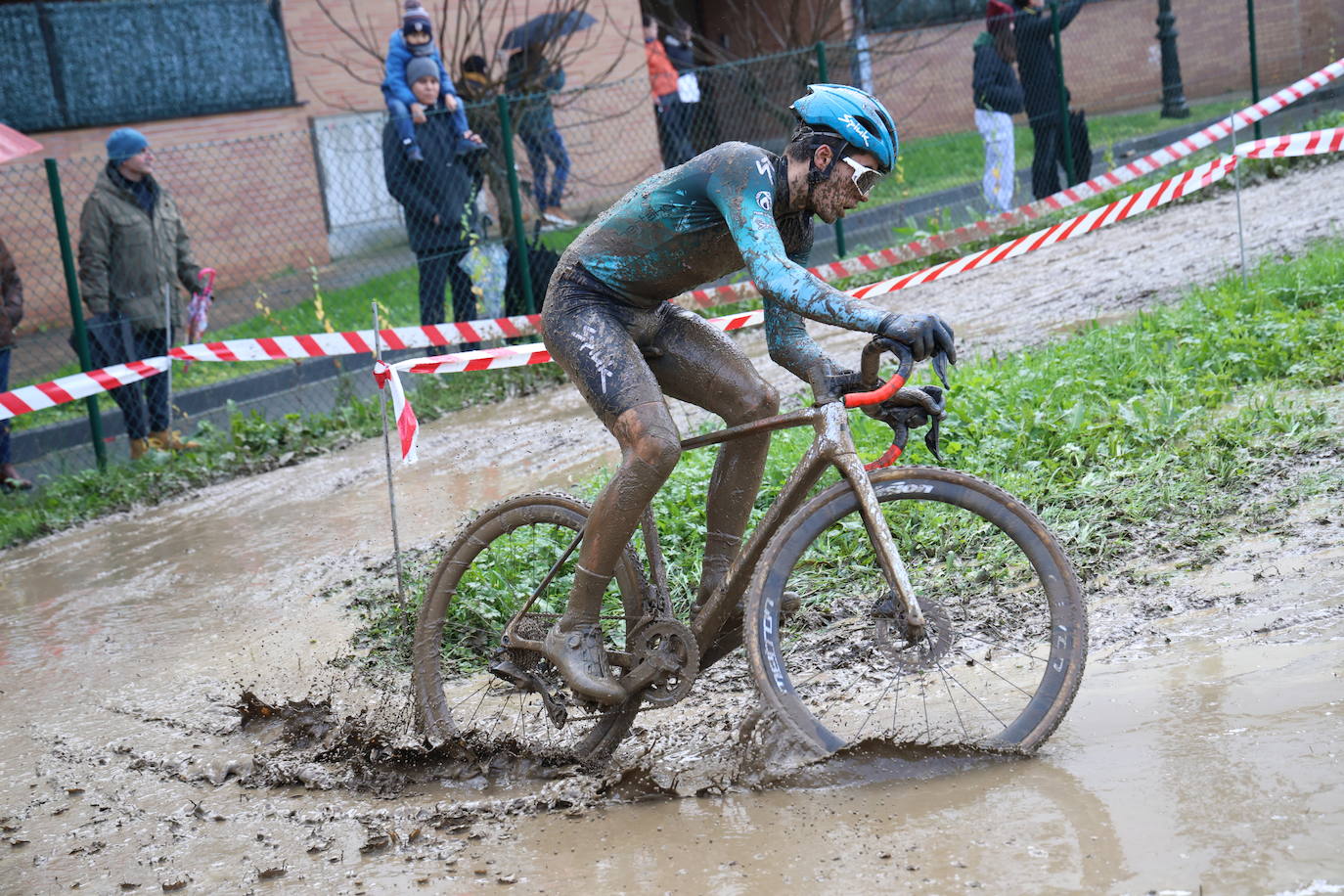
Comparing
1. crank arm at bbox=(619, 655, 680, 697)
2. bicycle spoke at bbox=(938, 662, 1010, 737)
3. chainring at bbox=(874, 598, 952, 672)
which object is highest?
chainring at bbox=(874, 598, 952, 672)

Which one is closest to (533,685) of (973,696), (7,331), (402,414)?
(973,696)

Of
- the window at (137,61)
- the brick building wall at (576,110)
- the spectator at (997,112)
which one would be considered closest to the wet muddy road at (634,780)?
the brick building wall at (576,110)

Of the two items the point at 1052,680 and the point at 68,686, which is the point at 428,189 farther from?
the point at 1052,680

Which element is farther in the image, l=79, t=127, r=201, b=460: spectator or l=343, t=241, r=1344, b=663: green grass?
l=79, t=127, r=201, b=460: spectator

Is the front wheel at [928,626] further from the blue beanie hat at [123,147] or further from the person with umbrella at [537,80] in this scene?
the person with umbrella at [537,80]

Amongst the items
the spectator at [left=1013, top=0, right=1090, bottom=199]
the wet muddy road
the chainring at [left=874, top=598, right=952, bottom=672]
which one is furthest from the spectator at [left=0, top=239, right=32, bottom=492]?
the spectator at [left=1013, top=0, right=1090, bottom=199]

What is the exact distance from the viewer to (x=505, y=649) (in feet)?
14.5

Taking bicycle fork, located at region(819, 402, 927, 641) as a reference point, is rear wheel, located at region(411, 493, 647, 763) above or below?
below

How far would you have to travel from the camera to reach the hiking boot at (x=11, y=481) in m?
9.01

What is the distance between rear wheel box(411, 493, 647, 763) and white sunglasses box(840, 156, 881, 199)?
1366mm

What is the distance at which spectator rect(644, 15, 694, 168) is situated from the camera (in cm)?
1290

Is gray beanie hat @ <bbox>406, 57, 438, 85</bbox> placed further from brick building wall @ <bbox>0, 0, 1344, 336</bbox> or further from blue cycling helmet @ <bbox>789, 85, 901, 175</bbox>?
blue cycling helmet @ <bbox>789, 85, 901, 175</bbox>

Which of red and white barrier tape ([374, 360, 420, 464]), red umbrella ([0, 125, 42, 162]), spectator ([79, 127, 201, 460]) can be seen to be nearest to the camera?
red and white barrier tape ([374, 360, 420, 464])

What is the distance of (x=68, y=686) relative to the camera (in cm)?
564
